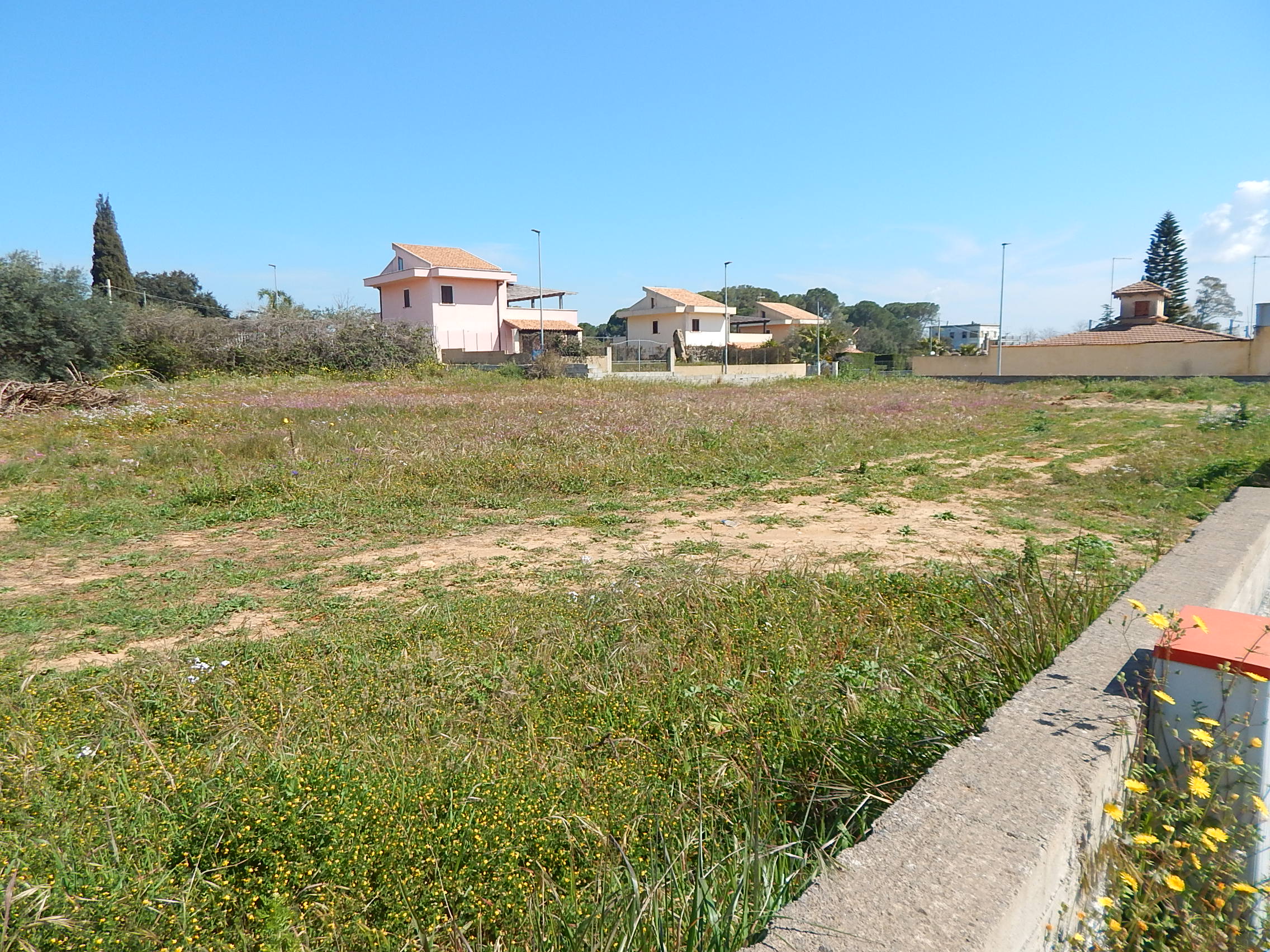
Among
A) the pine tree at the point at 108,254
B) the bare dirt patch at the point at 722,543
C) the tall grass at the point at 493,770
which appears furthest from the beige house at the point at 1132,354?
the pine tree at the point at 108,254

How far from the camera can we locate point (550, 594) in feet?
18.0

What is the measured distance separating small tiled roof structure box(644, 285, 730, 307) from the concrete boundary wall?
57.4 meters

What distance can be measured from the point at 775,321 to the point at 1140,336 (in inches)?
1339

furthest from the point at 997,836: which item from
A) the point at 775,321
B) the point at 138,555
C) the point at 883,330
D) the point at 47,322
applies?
the point at 883,330

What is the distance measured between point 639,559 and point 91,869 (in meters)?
4.55

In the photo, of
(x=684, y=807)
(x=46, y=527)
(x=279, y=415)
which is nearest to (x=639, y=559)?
(x=684, y=807)

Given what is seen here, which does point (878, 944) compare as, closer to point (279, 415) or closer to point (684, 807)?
point (684, 807)

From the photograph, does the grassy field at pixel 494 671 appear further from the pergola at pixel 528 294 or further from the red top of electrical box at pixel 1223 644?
the pergola at pixel 528 294

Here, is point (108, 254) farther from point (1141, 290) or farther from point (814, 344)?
point (1141, 290)

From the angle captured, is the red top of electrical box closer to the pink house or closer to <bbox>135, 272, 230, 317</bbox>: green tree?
the pink house

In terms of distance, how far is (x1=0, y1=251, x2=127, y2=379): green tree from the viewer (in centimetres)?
2069

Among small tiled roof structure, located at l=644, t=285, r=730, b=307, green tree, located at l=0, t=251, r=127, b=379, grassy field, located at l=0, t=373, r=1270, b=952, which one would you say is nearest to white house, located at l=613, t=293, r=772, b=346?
small tiled roof structure, located at l=644, t=285, r=730, b=307

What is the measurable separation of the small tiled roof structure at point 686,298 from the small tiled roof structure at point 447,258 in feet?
61.0

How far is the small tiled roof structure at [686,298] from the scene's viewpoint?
5934cm
